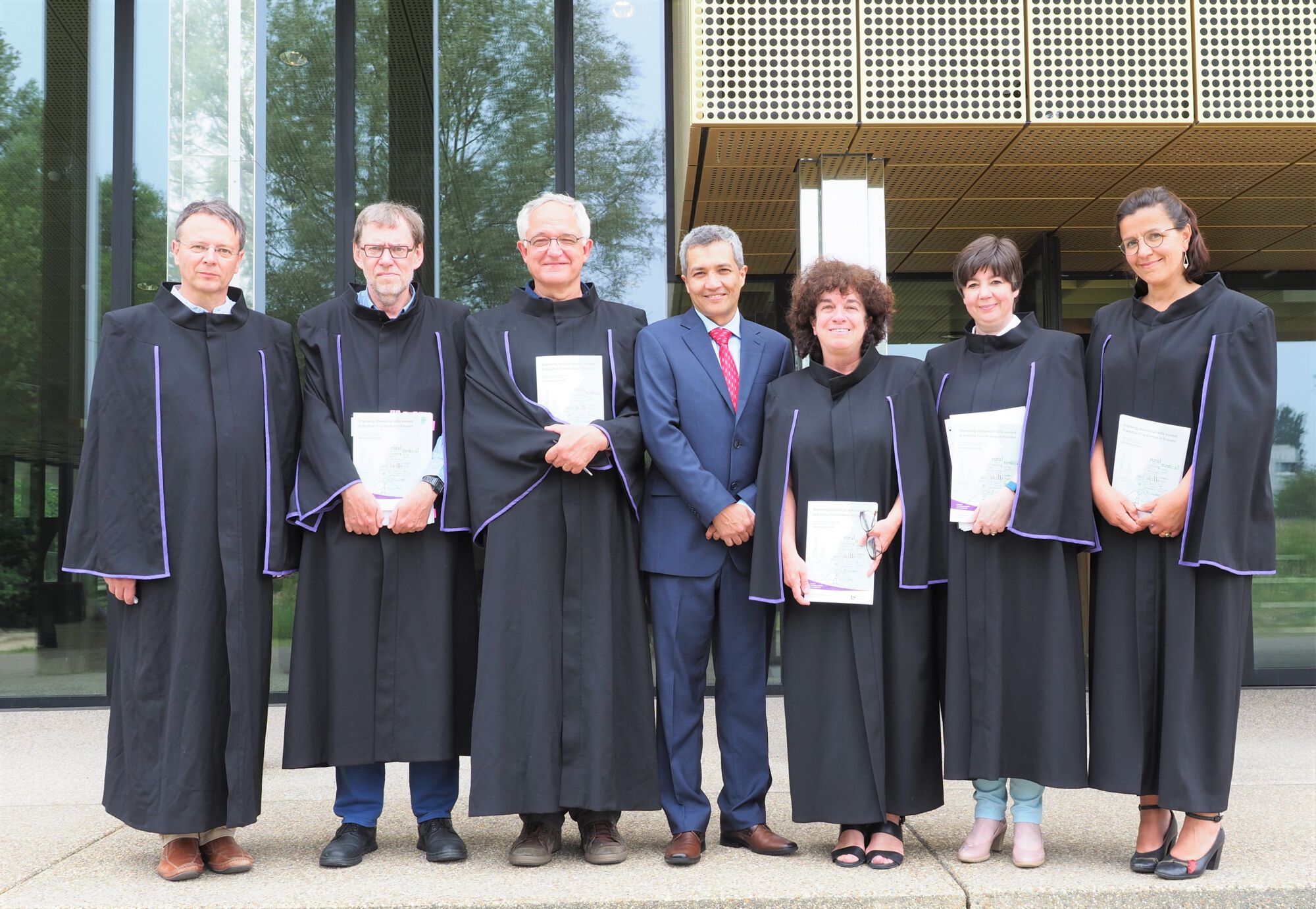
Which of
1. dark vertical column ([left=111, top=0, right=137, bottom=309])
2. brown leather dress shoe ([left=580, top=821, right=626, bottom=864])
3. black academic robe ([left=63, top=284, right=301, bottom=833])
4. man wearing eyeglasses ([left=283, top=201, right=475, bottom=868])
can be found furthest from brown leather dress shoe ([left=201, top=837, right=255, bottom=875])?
dark vertical column ([left=111, top=0, right=137, bottom=309])

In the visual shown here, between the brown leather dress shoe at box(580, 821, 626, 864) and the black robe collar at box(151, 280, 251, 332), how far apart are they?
2003 millimetres

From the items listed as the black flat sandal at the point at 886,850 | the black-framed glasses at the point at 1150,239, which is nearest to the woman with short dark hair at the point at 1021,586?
the black flat sandal at the point at 886,850

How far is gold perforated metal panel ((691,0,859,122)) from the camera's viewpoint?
555 cm

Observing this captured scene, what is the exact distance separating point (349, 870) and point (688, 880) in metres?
1.06

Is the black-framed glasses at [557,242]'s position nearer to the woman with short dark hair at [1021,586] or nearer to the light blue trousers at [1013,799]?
the woman with short dark hair at [1021,586]

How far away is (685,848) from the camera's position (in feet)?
11.8

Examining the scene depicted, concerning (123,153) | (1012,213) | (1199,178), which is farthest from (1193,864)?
(123,153)

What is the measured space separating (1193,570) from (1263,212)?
4.74 m

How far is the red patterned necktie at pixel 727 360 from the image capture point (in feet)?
12.7

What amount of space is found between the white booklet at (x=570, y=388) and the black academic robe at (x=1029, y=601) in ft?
3.92

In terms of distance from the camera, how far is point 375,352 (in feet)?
12.5

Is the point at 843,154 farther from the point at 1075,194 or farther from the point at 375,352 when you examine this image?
the point at 375,352

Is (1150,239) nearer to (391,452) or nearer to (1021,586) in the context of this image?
(1021,586)

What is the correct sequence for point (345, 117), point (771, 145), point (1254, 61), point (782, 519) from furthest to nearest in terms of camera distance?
point (345, 117) < point (771, 145) < point (1254, 61) < point (782, 519)
